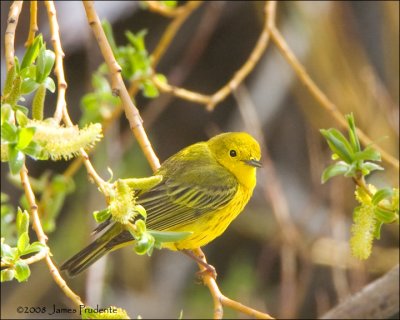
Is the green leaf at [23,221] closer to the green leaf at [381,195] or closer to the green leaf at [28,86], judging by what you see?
the green leaf at [28,86]

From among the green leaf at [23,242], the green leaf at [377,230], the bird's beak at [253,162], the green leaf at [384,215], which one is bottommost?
the bird's beak at [253,162]

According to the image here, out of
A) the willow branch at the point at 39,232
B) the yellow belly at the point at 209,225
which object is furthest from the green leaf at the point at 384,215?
the yellow belly at the point at 209,225

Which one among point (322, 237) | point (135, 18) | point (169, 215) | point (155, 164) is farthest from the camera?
point (135, 18)

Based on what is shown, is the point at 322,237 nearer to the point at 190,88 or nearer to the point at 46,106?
the point at 190,88

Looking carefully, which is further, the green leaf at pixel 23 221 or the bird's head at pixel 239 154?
the bird's head at pixel 239 154

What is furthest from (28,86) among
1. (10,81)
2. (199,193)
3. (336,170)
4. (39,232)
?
(199,193)

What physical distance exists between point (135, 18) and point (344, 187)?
2.13 m

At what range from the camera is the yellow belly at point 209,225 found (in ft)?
11.5

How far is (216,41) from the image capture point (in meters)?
6.50

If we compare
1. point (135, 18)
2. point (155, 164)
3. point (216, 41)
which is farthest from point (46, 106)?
point (155, 164)

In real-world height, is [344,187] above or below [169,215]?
below

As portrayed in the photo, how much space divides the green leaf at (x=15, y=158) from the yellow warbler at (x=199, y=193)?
1.35 meters

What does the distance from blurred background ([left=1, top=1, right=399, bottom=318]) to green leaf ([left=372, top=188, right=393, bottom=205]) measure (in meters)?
2.93

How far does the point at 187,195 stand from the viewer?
11.9 feet
